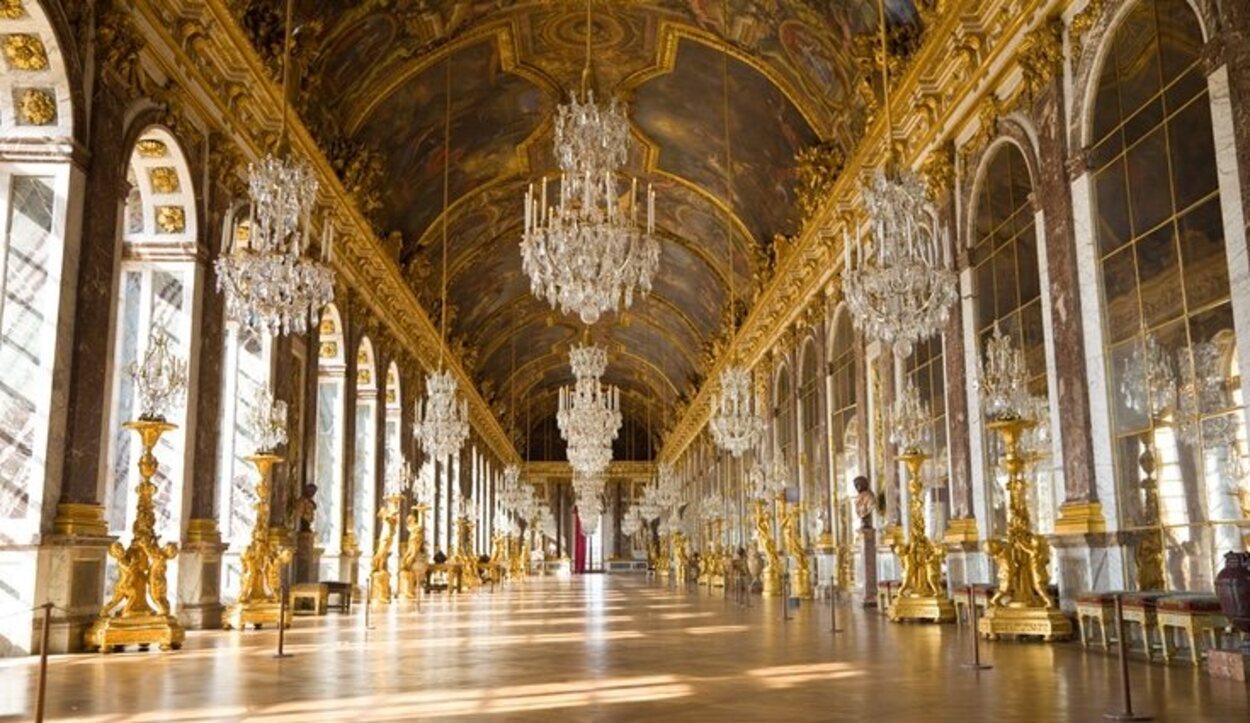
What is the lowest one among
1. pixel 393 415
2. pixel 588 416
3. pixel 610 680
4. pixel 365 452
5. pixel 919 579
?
pixel 610 680

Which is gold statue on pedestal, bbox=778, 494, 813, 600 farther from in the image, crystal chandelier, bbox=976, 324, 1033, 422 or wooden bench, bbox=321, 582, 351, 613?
crystal chandelier, bbox=976, 324, 1033, 422

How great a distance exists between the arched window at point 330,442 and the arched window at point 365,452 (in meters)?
2.02

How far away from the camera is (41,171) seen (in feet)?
29.6

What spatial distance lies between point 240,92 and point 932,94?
28.3ft

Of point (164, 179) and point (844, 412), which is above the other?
point (164, 179)

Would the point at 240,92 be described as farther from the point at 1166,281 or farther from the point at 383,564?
the point at 1166,281

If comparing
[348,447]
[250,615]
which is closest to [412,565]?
[348,447]

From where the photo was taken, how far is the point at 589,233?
9.04 meters

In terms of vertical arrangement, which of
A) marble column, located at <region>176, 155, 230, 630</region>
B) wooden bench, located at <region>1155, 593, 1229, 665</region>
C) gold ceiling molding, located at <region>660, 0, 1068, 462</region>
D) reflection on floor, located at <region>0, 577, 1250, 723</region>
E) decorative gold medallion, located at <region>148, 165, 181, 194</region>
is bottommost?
reflection on floor, located at <region>0, 577, 1250, 723</region>

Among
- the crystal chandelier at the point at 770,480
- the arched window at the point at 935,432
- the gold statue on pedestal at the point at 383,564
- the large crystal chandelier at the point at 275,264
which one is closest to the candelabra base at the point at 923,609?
the arched window at the point at 935,432

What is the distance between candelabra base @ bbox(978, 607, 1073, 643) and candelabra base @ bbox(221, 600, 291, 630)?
736cm

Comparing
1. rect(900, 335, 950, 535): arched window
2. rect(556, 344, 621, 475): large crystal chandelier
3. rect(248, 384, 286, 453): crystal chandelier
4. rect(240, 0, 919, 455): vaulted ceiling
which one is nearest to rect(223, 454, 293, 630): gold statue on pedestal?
rect(248, 384, 286, 453): crystal chandelier

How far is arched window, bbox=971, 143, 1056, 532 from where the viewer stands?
1041 centimetres

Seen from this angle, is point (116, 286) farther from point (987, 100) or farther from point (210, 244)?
point (987, 100)
